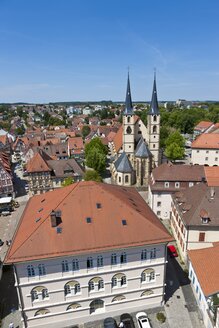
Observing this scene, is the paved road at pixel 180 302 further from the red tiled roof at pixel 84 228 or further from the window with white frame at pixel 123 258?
the red tiled roof at pixel 84 228

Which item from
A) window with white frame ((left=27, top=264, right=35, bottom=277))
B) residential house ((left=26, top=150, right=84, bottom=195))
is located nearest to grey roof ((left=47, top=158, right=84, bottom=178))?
residential house ((left=26, top=150, right=84, bottom=195))

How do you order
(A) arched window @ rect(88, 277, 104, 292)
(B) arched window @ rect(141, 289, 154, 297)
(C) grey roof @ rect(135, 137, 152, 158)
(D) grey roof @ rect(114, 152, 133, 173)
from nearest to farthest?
(A) arched window @ rect(88, 277, 104, 292), (B) arched window @ rect(141, 289, 154, 297), (D) grey roof @ rect(114, 152, 133, 173), (C) grey roof @ rect(135, 137, 152, 158)

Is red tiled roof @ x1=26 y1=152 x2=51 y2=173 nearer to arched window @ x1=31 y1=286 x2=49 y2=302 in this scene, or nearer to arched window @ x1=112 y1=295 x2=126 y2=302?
arched window @ x1=31 y1=286 x2=49 y2=302

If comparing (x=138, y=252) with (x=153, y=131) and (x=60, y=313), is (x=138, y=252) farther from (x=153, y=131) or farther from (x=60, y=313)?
(x=153, y=131)

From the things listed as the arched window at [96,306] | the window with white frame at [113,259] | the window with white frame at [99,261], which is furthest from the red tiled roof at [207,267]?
the window with white frame at [99,261]

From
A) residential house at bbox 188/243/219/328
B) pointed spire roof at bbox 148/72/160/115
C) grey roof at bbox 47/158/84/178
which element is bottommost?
residential house at bbox 188/243/219/328
